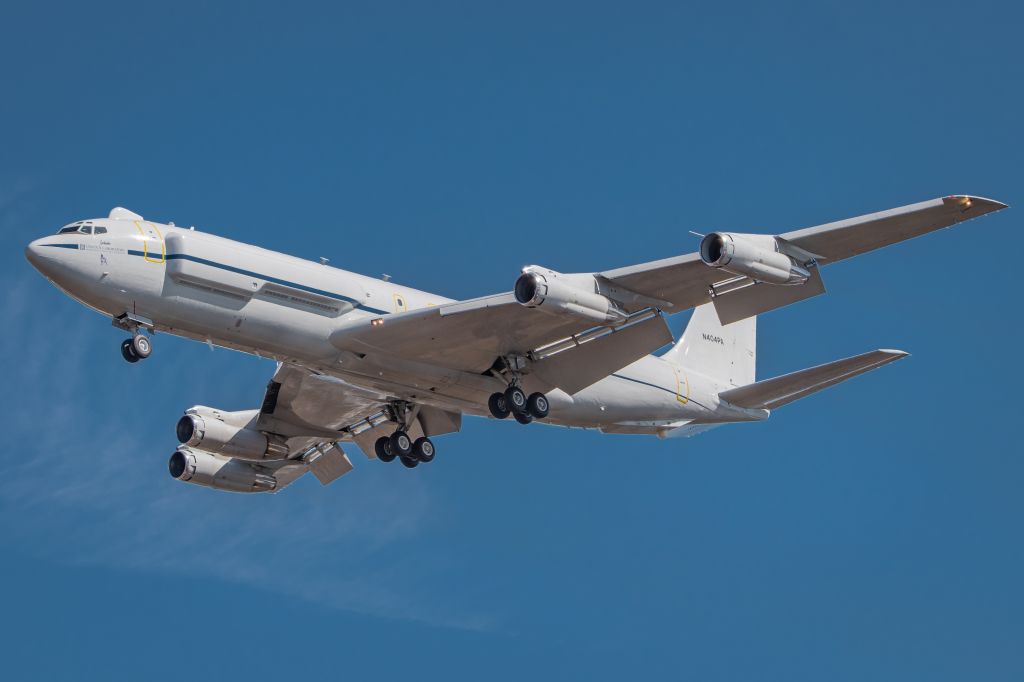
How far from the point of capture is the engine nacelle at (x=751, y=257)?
3728 centimetres

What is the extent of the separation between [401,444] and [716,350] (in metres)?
11.2

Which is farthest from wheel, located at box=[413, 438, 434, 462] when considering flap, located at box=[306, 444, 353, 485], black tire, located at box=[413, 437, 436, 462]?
flap, located at box=[306, 444, 353, 485]

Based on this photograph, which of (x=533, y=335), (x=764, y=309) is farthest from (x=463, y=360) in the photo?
(x=764, y=309)

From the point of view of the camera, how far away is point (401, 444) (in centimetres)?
4597

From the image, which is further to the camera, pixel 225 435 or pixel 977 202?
pixel 225 435

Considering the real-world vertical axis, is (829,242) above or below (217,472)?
above

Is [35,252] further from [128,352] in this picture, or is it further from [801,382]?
[801,382]

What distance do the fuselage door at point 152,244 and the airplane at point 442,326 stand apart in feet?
0.17

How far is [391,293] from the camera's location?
139 ft

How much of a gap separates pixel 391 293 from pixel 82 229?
821 centimetres

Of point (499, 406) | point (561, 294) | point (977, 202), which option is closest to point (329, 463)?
point (499, 406)

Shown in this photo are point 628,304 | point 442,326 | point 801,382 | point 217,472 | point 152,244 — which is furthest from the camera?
point 217,472

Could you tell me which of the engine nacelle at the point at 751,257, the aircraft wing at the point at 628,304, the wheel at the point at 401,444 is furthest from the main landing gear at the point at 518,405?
the engine nacelle at the point at 751,257

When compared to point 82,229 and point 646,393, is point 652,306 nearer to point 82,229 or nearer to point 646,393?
point 646,393
